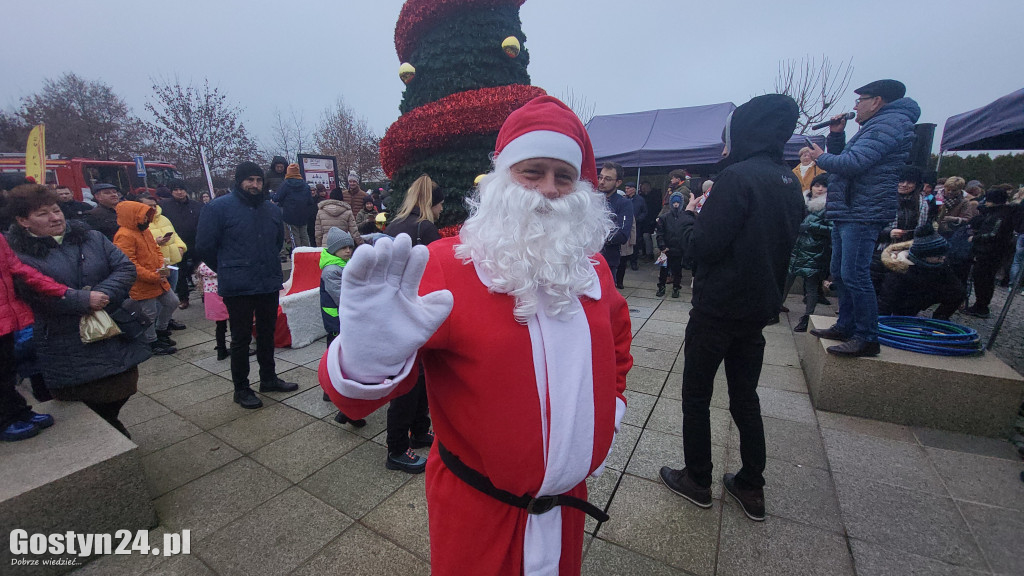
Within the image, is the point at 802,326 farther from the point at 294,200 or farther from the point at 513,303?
the point at 294,200

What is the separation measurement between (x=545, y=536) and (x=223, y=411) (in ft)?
11.7

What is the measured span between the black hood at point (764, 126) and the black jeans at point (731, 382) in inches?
35.9

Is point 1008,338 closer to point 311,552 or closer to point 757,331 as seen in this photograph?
point 757,331

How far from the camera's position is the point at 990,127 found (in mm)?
4242

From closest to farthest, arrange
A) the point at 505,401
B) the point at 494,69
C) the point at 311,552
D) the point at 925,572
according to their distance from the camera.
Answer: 1. the point at 505,401
2. the point at 925,572
3. the point at 311,552
4. the point at 494,69

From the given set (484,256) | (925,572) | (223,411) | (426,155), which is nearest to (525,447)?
(484,256)

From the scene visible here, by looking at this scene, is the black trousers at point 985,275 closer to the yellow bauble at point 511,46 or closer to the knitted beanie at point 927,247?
the knitted beanie at point 927,247

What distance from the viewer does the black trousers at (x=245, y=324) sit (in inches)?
139

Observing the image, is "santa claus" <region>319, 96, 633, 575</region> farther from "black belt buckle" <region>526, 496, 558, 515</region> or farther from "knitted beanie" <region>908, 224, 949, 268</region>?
"knitted beanie" <region>908, 224, 949, 268</region>

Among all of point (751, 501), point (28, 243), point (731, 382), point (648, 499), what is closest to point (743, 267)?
point (731, 382)

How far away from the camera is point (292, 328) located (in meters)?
5.02

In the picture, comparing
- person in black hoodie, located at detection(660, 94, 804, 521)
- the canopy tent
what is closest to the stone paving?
person in black hoodie, located at detection(660, 94, 804, 521)

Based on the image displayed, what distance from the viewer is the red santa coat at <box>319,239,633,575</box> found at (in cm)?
103

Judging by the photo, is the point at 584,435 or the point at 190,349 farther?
the point at 190,349
